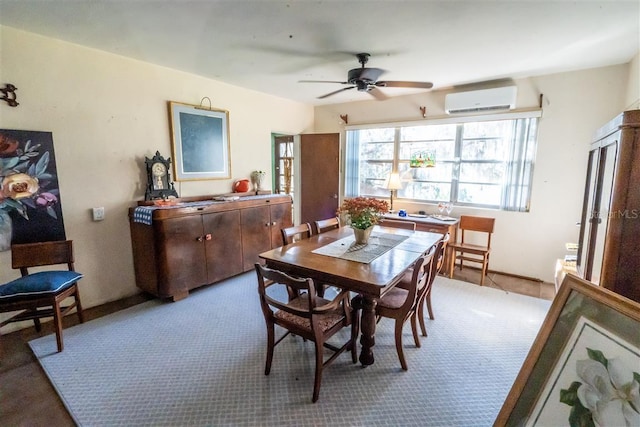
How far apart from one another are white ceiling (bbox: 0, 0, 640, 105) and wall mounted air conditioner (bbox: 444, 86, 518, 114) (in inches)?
10.5

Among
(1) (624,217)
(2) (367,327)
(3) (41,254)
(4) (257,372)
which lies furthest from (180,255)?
(1) (624,217)

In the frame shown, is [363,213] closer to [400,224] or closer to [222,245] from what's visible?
[400,224]

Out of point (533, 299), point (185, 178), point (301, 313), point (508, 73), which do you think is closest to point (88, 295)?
point (185, 178)

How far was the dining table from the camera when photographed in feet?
5.92

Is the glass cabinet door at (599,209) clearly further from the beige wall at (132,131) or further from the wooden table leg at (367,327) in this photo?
the beige wall at (132,131)

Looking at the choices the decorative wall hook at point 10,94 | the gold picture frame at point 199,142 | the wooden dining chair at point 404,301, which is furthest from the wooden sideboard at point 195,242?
the wooden dining chair at point 404,301

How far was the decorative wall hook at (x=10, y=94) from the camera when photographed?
2301 millimetres

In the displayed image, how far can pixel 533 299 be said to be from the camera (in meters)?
3.16

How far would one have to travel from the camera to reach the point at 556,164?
136 inches

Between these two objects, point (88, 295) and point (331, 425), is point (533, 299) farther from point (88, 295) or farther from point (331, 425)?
point (88, 295)

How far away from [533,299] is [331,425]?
2.75 metres

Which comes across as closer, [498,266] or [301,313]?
[301,313]

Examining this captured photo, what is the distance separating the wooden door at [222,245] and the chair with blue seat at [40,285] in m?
1.18

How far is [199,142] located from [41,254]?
6.21 ft
